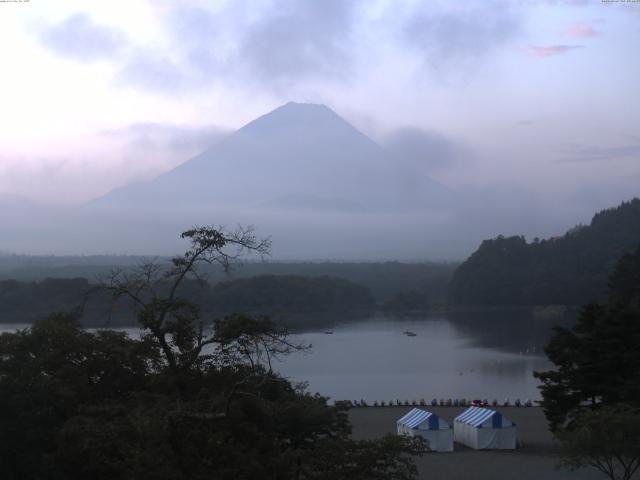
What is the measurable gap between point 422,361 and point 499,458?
12864 millimetres

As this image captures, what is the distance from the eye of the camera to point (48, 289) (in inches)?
1448

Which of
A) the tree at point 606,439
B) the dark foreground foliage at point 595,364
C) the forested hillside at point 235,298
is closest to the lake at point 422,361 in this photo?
the dark foreground foliage at point 595,364

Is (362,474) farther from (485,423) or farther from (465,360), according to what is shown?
(465,360)

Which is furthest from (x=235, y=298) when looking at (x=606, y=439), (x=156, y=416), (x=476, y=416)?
(x=156, y=416)

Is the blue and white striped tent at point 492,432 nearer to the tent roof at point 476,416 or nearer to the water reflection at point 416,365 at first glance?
the tent roof at point 476,416

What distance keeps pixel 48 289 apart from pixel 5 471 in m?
33.3

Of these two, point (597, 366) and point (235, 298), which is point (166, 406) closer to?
point (597, 366)

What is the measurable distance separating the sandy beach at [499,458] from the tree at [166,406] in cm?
304

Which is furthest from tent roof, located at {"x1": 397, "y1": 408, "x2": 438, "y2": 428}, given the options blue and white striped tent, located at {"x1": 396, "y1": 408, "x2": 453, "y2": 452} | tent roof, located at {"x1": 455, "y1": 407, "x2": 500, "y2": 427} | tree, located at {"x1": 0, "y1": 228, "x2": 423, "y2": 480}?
tree, located at {"x1": 0, "y1": 228, "x2": 423, "y2": 480}

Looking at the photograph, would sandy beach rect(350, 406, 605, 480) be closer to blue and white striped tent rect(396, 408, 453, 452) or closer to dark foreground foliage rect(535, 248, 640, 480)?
blue and white striped tent rect(396, 408, 453, 452)

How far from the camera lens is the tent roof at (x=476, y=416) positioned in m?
10.3

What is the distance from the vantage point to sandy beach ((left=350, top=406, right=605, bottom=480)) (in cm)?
866

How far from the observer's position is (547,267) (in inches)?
1898

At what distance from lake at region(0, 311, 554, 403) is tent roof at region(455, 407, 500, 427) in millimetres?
2628
